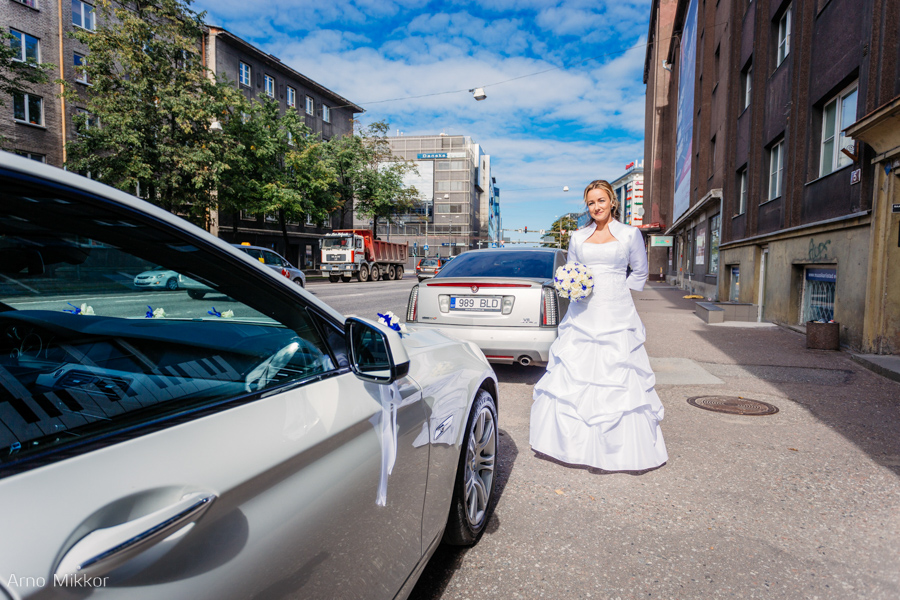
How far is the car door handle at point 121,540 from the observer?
80 cm

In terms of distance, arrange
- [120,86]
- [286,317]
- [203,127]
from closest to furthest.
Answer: [286,317] → [120,86] → [203,127]

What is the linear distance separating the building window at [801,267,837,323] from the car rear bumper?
660 centimetres

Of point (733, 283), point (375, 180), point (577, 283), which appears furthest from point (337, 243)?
point (577, 283)

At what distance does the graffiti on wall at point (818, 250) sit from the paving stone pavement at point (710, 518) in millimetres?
5526

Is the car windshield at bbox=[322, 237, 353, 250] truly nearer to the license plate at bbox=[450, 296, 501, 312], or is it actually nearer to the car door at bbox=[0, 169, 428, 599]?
the license plate at bbox=[450, 296, 501, 312]

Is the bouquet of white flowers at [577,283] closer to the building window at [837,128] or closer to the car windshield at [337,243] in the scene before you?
the building window at [837,128]

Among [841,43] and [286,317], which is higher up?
[841,43]

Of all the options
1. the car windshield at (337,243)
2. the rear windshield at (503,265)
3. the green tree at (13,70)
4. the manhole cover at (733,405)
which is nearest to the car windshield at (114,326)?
the manhole cover at (733,405)

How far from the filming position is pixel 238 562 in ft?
3.44

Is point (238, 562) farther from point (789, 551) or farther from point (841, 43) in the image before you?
point (841, 43)

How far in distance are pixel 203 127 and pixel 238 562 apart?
1054 inches

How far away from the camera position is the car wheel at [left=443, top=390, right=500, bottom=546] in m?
2.43

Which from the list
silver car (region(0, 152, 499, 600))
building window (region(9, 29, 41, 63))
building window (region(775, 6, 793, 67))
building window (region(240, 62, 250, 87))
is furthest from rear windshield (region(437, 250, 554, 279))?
building window (region(240, 62, 250, 87))

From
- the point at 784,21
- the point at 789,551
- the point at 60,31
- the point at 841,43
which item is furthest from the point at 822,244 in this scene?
the point at 60,31
